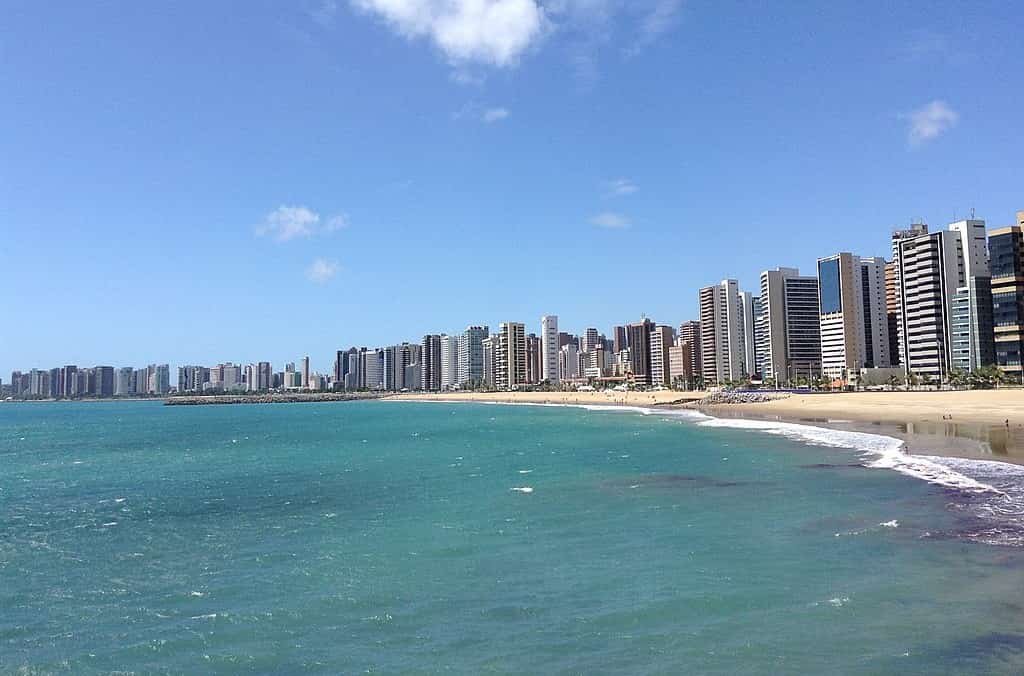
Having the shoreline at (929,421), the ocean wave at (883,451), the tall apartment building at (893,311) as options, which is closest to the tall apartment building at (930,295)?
the tall apartment building at (893,311)

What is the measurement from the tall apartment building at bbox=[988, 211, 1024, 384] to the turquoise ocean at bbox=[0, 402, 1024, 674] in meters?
98.1

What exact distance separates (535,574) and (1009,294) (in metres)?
126

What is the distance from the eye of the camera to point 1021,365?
4432 inches

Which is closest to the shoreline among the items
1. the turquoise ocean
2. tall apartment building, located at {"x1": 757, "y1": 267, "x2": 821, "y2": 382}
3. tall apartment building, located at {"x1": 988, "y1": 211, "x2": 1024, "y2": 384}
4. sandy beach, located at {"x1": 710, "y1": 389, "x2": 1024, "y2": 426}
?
sandy beach, located at {"x1": 710, "y1": 389, "x2": 1024, "y2": 426}

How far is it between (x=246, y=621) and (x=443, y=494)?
54.5 ft

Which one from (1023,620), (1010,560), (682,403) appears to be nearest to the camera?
(1023,620)

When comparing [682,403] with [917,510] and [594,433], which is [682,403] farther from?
[917,510]

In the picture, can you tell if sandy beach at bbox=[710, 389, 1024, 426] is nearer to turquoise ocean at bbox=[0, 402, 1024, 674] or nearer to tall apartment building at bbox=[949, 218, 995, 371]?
turquoise ocean at bbox=[0, 402, 1024, 674]

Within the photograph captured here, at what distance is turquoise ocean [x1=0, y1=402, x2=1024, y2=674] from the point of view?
12.2 meters

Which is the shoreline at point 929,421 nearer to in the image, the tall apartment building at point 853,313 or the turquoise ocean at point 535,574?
the turquoise ocean at point 535,574

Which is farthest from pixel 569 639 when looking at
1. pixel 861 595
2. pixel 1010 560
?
pixel 1010 560

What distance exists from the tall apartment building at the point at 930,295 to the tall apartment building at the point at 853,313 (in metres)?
20.3

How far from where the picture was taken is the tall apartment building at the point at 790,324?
174500 millimetres

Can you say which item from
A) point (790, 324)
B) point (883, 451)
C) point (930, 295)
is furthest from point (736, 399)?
point (883, 451)
